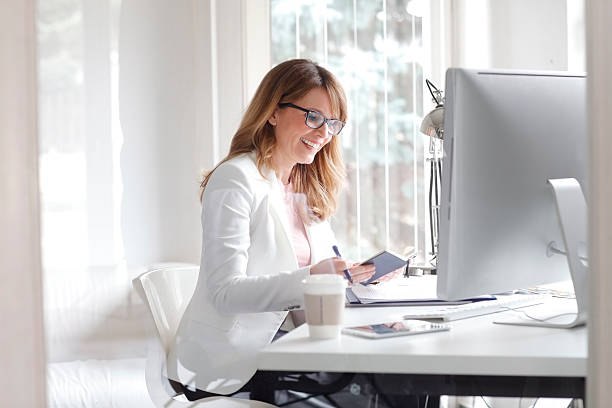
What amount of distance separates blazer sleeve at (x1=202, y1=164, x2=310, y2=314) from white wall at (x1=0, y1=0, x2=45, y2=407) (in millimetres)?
359

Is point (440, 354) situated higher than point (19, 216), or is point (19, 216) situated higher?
point (19, 216)

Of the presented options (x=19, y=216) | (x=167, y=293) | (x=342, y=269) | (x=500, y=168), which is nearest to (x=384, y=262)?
(x=342, y=269)

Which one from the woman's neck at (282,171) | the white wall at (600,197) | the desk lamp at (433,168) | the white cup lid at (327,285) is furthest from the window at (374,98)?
the white wall at (600,197)

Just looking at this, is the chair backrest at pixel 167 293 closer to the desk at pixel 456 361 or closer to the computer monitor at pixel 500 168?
the desk at pixel 456 361

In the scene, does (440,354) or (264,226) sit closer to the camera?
(440,354)

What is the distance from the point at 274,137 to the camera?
1.49m

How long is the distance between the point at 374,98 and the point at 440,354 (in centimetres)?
57

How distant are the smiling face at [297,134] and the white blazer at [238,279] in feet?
0.15

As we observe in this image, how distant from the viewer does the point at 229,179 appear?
1.37 metres

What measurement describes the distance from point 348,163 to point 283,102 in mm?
201

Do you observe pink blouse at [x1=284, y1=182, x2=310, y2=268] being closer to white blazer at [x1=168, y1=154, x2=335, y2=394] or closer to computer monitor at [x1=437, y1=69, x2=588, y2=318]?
white blazer at [x1=168, y1=154, x2=335, y2=394]

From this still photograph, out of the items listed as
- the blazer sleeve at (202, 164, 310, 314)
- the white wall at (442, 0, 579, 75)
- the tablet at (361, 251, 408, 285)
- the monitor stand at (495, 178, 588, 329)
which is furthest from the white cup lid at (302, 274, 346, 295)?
the white wall at (442, 0, 579, 75)

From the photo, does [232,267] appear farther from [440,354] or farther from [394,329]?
[440,354]

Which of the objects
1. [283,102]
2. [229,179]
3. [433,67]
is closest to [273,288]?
[229,179]
